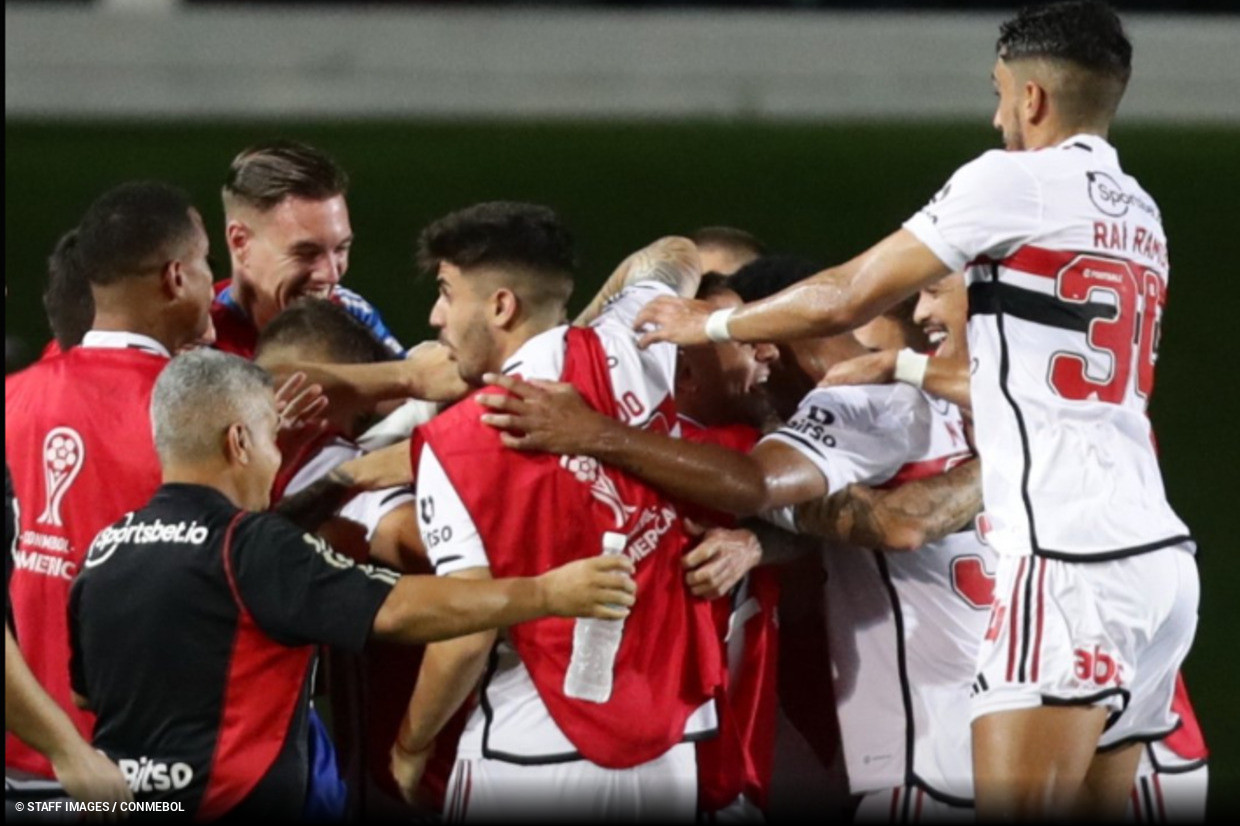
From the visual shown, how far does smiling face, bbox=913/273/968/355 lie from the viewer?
5590 millimetres

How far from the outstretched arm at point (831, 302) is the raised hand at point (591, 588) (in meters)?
0.74

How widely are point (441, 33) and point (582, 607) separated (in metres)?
21.1

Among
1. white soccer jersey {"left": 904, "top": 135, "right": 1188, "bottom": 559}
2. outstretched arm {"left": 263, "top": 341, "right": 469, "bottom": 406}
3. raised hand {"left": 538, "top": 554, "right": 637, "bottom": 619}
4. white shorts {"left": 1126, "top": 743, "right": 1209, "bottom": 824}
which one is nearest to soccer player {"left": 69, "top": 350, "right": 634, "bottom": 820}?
raised hand {"left": 538, "top": 554, "right": 637, "bottom": 619}

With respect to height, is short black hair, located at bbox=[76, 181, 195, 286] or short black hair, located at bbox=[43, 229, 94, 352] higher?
short black hair, located at bbox=[76, 181, 195, 286]

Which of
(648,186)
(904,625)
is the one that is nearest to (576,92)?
(648,186)

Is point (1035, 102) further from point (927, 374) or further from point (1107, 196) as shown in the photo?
point (927, 374)

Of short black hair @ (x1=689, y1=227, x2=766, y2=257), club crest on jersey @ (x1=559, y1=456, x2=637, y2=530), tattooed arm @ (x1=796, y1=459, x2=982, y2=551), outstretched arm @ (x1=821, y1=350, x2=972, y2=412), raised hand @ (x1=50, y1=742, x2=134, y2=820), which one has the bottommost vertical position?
raised hand @ (x1=50, y1=742, x2=134, y2=820)

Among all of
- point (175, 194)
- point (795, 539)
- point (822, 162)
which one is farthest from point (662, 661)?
point (822, 162)

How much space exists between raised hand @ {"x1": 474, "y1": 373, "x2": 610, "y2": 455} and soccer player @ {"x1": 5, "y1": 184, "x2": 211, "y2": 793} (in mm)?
853

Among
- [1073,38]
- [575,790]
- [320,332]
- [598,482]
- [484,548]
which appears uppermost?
[1073,38]

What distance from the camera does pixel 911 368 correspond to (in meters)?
5.32

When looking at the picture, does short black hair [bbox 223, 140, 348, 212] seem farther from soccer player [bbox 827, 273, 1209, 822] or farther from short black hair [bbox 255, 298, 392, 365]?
soccer player [bbox 827, 273, 1209, 822]

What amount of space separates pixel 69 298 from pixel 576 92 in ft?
64.2

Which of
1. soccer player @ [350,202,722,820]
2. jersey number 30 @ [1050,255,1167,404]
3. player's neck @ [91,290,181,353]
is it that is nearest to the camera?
jersey number 30 @ [1050,255,1167,404]
